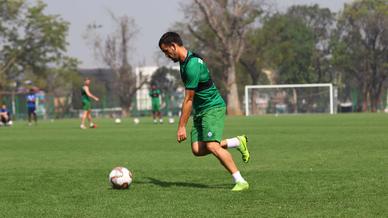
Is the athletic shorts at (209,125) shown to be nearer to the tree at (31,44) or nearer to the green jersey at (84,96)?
the green jersey at (84,96)

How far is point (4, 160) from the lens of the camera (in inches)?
531

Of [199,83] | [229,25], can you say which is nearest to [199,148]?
[199,83]

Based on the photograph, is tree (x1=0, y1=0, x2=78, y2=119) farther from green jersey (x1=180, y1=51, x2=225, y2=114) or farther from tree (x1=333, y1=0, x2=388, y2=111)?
green jersey (x1=180, y1=51, x2=225, y2=114)

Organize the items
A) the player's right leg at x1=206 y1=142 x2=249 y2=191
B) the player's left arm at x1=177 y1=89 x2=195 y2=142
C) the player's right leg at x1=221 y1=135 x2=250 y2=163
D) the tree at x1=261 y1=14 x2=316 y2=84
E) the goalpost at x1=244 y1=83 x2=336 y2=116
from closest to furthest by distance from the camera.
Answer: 1. the player's left arm at x1=177 y1=89 x2=195 y2=142
2. the player's right leg at x1=206 y1=142 x2=249 y2=191
3. the player's right leg at x1=221 y1=135 x2=250 y2=163
4. the goalpost at x1=244 y1=83 x2=336 y2=116
5. the tree at x1=261 y1=14 x2=316 y2=84

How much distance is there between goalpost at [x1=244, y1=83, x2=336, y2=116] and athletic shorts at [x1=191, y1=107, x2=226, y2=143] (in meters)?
45.9

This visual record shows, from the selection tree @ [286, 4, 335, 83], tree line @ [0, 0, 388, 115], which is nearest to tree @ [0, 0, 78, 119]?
tree line @ [0, 0, 388, 115]

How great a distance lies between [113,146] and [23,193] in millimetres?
8423

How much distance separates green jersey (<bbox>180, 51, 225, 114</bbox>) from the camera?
27.0ft

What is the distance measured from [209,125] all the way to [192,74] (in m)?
0.67

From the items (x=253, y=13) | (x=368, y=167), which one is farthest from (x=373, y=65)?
(x=368, y=167)

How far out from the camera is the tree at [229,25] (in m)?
57.5

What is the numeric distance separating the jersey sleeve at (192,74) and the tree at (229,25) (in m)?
48.7

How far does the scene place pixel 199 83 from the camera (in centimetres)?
850

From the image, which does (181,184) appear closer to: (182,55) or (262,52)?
(182,55)
